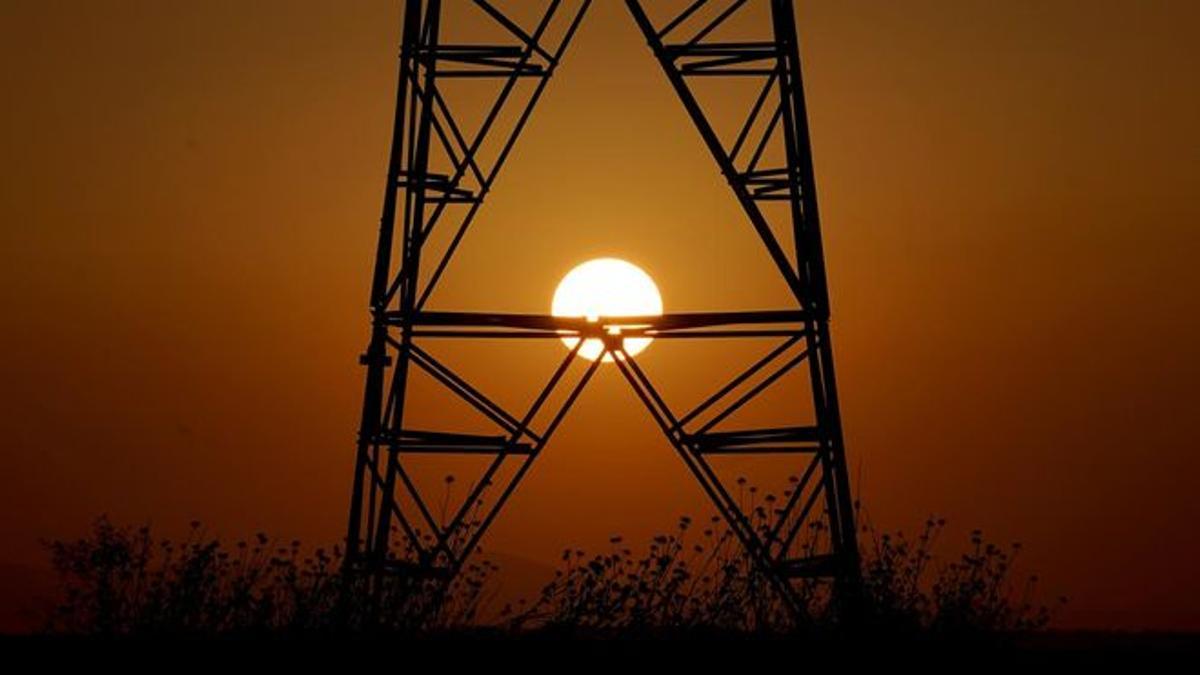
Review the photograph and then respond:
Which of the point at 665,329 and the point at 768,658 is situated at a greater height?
the point at 665,329

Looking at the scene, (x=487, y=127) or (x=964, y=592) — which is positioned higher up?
(x=487, y=127)

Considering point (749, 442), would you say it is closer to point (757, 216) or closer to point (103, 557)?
point (757, 216)

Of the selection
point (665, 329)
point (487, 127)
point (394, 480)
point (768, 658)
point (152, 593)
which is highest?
point (487, 127)

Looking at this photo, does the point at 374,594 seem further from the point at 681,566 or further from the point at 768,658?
the point at 768,658

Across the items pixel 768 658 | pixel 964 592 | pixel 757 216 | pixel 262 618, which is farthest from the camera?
pixel 757 216

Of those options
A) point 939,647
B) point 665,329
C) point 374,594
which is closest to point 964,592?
point 939,647

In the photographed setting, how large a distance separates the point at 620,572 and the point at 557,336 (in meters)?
3.18

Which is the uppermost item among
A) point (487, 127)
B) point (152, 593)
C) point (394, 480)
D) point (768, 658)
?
point (487, 127)

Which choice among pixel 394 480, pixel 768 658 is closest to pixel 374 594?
pixel 394 480

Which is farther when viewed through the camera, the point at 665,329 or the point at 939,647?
the point at 665,329

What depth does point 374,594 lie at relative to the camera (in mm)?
16828

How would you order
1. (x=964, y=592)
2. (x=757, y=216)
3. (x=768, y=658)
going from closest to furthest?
(x=768, y=658) < (x=964, y=592) < (x=757, y=216)

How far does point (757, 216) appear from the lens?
17906 mm

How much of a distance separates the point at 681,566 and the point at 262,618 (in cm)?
363
